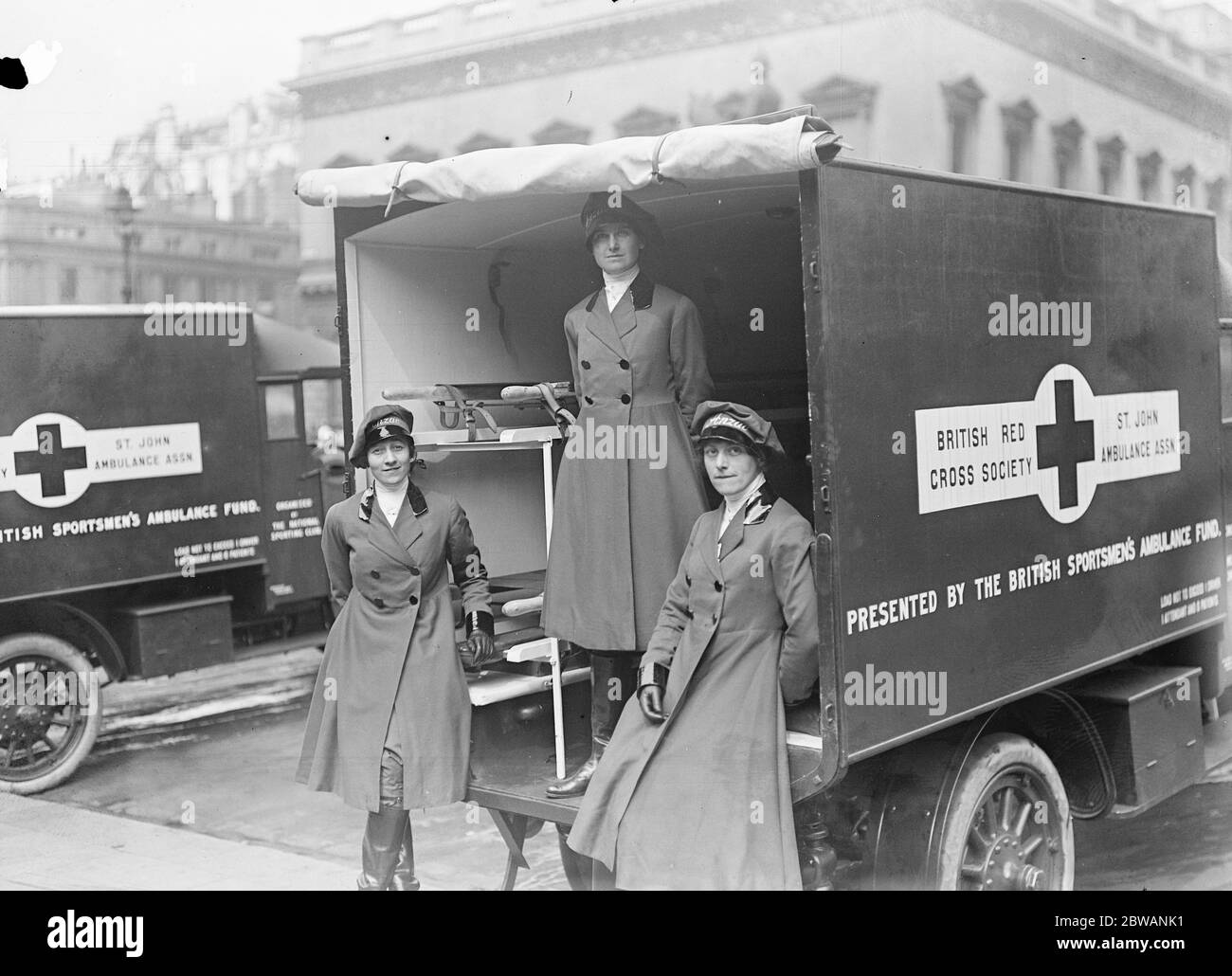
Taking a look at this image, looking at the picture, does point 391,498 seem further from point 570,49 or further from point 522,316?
point 570,49

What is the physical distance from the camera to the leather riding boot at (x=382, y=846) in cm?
463

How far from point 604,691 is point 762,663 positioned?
74cm

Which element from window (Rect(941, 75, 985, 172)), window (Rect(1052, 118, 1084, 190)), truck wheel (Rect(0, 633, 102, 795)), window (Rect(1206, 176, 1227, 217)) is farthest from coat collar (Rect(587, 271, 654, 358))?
window (Rect(1206, 176, 1227, 217))

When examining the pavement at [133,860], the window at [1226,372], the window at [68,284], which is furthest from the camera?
the window at [68,284]

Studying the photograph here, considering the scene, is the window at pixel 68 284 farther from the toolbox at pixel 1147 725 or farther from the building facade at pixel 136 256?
the toolbox at pixel 1147 725

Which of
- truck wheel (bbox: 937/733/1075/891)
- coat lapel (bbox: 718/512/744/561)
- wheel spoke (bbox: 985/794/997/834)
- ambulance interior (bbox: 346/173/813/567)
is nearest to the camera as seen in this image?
coat lapel (bbox: 718/512/744/561)

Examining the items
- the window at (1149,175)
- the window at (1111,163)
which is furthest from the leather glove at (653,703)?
the window at (1149,175)

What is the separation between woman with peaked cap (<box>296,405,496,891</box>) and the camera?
4594 mm

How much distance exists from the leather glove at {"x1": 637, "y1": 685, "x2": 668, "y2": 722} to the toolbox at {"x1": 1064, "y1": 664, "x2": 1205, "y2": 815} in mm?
1813

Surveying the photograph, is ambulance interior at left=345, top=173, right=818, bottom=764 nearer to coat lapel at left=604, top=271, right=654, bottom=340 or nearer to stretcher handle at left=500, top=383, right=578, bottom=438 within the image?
stretcher handle at left=500, top=383, right=578, bottom=438

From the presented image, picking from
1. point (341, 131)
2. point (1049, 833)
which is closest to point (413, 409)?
point (1049, 833)

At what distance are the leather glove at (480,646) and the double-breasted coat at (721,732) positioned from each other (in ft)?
2.34

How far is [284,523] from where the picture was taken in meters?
9.52
